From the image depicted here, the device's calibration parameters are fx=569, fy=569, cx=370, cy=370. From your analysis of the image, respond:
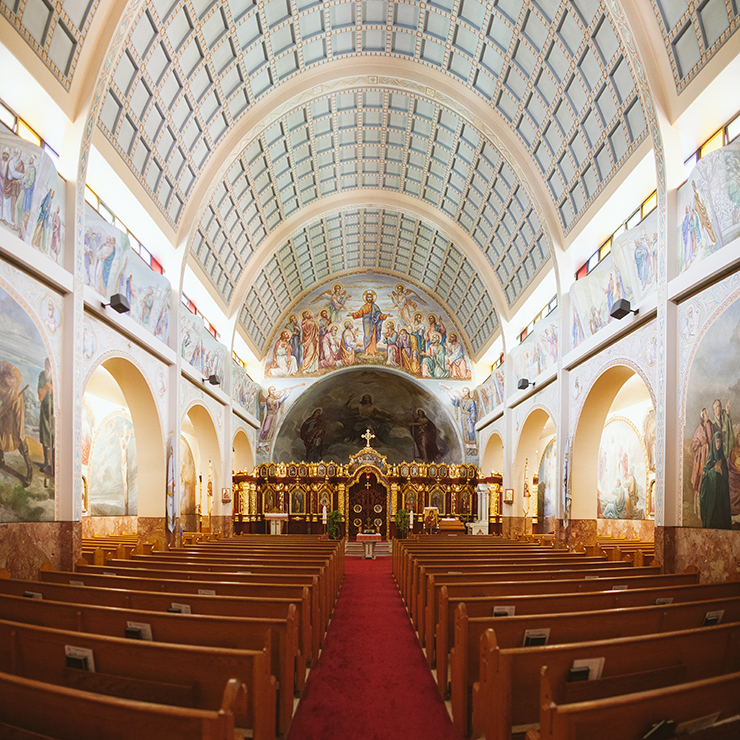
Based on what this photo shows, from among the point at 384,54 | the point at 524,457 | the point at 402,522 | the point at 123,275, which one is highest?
the point at 384,54

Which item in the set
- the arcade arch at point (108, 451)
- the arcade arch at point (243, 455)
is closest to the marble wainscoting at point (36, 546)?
the arcade arch at point (108, 451)

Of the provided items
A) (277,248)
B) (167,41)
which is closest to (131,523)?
(277,248)

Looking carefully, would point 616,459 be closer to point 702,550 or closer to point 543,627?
point 702,550

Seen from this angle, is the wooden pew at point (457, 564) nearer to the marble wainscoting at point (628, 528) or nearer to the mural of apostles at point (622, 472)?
the marble wainscoting at point (628, 528)

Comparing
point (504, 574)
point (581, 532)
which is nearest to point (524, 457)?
point (581, 532)

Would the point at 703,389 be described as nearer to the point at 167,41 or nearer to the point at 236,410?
the point at 167,41

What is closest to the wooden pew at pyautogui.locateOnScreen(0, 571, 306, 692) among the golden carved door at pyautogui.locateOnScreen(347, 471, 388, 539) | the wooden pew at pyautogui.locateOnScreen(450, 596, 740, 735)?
the wooden pew at pyautogui.locateOnScreen(450, 596, 740, 735)

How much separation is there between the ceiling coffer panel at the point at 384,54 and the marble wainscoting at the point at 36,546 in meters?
8.00

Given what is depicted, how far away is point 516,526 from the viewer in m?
22.8

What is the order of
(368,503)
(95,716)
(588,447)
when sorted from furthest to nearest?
1. (368,503)
2. (588,447)
3. (95,716)

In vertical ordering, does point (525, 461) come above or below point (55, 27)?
below

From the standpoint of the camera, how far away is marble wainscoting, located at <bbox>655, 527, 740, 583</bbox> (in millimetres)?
8453

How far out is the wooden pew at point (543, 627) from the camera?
445 centimetres

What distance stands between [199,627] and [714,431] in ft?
27.4
